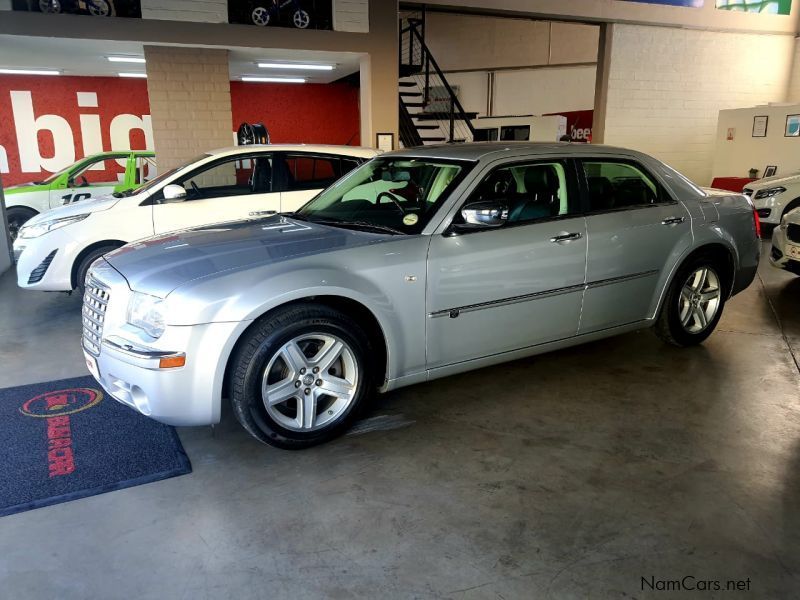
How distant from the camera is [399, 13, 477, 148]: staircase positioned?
12641 millimetres

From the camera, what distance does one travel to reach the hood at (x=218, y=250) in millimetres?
3004

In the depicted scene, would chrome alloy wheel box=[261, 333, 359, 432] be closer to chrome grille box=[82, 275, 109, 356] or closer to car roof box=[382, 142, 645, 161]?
chrome grille box=[82, 275, 109, 356]

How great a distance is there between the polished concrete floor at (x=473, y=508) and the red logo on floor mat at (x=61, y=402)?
0.81 metres

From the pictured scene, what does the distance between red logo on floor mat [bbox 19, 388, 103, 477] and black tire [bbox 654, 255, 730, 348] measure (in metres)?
3.89

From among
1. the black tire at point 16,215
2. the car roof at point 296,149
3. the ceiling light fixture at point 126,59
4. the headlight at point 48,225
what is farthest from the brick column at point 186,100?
the headlight at point 48,225

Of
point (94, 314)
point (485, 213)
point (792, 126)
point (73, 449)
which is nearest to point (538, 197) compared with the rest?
point (485, 213)

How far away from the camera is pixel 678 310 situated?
4578 mm

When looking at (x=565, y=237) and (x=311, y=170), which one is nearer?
(x=565, y=237)

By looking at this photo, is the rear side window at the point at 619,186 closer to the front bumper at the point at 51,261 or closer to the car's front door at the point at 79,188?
the front bumper at the point at 51,261

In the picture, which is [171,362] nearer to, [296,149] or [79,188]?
[296,149]

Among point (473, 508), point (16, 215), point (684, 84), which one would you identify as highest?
point (684, 84)

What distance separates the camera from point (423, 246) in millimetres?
3361

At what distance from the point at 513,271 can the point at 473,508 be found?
144cm

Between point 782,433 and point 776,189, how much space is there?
778cm
